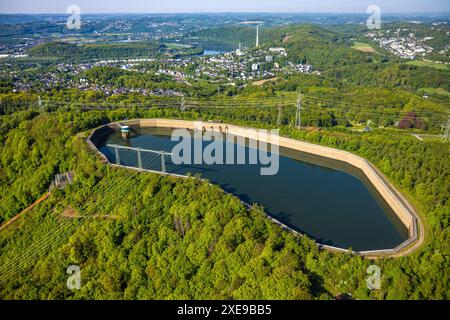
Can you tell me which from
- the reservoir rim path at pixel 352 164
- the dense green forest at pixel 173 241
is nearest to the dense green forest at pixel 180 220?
the dense green forest at pixel 173 241

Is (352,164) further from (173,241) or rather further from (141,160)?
(173,241)

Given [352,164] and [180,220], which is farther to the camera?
[352,164]

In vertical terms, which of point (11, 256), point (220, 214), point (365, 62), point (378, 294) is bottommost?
point (11, 256)

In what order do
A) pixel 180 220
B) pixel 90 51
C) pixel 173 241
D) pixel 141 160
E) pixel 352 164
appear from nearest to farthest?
1. pixel 173 241
2. pixel 180 220
3. pixel 141 160
4. pixel 352 164
5. pixel 90 51

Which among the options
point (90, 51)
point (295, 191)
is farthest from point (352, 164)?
point (90, 51)

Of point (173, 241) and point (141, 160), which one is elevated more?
point (141, 160)

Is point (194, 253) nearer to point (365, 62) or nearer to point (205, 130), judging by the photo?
point (205, 130)

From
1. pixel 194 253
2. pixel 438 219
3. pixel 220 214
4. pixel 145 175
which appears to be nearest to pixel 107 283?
pixel 194 253

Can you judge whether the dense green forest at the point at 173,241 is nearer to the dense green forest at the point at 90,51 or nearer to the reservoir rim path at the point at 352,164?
the reservoir rim path at the point at 352,164
